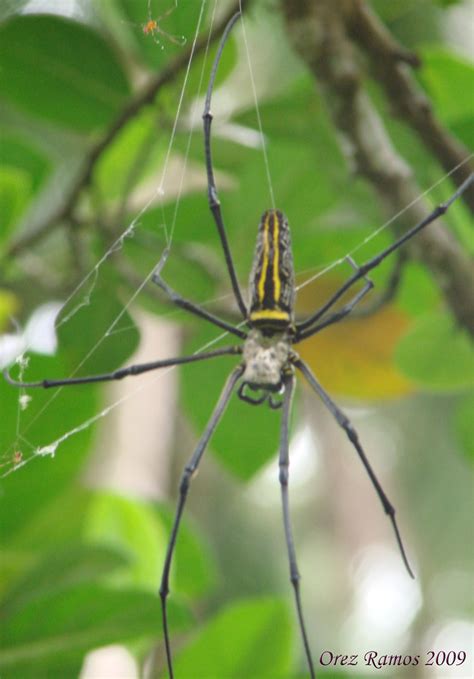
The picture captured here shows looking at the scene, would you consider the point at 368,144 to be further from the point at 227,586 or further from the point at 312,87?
the point at 227,586

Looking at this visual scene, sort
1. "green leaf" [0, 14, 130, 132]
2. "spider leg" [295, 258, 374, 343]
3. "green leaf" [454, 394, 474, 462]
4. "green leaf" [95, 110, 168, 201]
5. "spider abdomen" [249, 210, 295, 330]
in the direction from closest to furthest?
1. "spider abdomen" [249, 210, 295, 330]
2. "spider leg" [295, 258, 374, 343]
3. "green leaf" [0, 14, 130, 132]
4. "green leaf" [95, 110, 168, 201]
5. "green leaf" [454, 394, 474, 462]

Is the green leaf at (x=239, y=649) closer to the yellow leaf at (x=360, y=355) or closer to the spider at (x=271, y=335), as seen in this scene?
the spider at (x=271, y=335)

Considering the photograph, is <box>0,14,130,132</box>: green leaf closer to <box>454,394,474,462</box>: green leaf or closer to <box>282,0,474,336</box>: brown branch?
<box>282,0,474,336</box>: brown branch

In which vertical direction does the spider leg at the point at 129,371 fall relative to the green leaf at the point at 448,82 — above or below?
below

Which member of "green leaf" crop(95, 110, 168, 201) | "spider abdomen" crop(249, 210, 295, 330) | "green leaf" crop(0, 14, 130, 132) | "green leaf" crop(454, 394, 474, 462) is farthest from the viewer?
"green leaf" crop(454, 394, 474, 462)

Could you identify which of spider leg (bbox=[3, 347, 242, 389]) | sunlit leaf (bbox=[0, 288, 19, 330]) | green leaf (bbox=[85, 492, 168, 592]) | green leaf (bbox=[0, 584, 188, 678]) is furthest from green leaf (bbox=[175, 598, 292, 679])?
sunlit leaf (bbox=[0, 288, 19, 330])

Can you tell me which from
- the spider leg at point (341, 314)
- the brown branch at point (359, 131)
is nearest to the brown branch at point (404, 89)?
the brown branch at point (359, 131)

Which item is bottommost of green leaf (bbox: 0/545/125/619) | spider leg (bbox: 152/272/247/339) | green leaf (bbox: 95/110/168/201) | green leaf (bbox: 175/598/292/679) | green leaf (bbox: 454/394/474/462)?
green leaf (bbox: 175/598/292/679)
